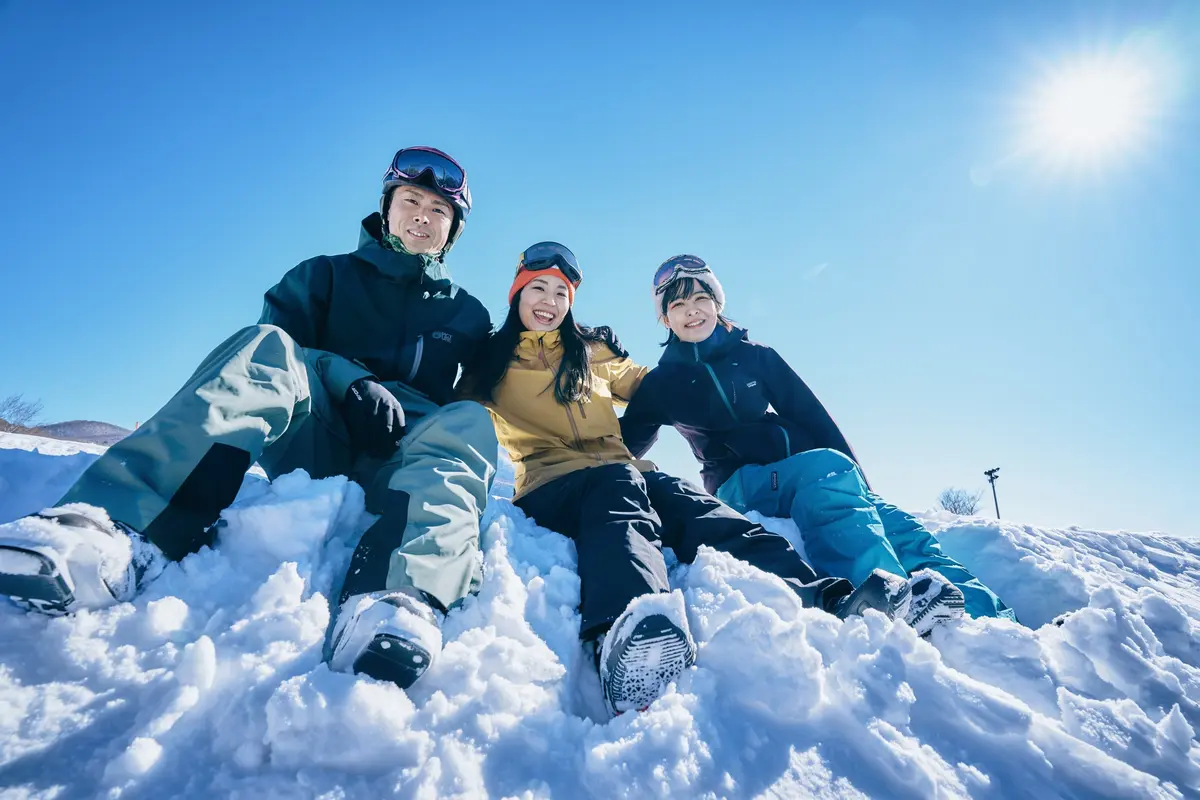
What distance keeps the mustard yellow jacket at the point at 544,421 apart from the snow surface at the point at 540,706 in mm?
1147

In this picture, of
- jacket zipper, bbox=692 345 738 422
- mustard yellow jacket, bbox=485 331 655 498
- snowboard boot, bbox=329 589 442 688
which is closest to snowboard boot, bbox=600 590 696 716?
snowboard boot, bbox=329 589 442 688

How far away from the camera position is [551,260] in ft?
10.7

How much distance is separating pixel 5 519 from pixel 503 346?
2134 millimetres

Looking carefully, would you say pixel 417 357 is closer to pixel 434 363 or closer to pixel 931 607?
pixel 434 363

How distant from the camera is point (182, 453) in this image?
4.83 ft

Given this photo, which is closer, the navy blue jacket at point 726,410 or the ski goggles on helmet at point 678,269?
the navy blue jacket at point 726,410

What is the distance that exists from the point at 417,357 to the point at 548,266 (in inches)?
40.0

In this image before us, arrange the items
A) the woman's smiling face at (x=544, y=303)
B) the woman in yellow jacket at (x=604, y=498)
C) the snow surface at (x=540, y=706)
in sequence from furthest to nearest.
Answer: the woman's smiling face at (x=544, y=303) < the woman in yellow jacket at (x=604, y=498) < the snow surface at (x=540, y=706)

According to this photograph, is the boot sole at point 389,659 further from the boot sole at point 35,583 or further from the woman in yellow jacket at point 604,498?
the boot sole at point 35,583

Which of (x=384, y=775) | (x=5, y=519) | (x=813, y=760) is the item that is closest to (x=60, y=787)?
(x=384, y=775)

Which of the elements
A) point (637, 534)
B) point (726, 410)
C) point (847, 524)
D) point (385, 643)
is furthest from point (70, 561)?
point (726, 410)

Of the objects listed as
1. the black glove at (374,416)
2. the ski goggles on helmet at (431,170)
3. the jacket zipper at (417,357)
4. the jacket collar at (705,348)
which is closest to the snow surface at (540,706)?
the black glove at (374,416)

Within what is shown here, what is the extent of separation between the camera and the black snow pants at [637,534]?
1.69 metres

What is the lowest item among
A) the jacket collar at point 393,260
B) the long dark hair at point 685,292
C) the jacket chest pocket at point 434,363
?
the jacket chest pocket at point 434,363
